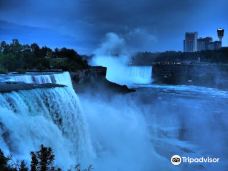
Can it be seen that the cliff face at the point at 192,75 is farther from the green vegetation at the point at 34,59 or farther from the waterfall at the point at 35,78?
the waterfall at the point at 35,78

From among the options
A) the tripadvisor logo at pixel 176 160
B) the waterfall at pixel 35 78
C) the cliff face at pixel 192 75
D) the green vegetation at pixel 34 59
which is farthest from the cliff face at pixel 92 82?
the cliff face at pixel 192 75

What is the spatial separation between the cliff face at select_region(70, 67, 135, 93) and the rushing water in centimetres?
158

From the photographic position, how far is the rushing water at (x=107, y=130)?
11.8m

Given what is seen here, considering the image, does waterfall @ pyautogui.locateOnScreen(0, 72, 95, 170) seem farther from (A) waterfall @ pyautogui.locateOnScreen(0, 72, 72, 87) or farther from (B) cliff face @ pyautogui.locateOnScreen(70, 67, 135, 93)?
(B) cliff face @ pyautogui.locateOnScreen(70, 67, 135, 93)

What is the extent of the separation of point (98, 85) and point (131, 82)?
2635 centimetres

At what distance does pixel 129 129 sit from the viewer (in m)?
22.5

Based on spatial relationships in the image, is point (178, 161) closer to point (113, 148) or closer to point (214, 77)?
point (113, 148)

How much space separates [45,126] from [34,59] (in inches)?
812

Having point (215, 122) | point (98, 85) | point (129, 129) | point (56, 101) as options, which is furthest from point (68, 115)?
point (98, 85)

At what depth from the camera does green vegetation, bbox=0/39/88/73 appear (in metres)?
29.6

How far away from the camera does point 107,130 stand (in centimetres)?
2153

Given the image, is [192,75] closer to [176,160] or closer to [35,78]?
[35,78]

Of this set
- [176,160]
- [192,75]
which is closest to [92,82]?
[176,160]

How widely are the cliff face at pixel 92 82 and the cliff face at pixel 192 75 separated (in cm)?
2064
